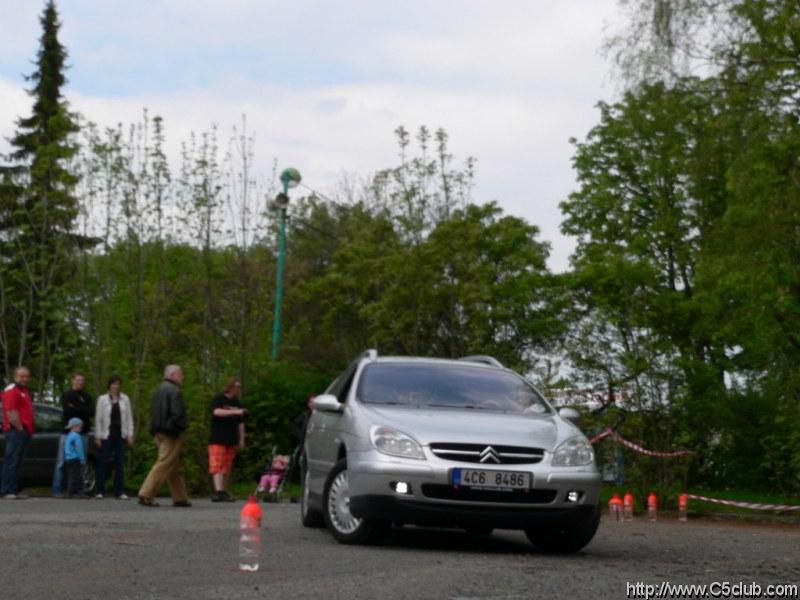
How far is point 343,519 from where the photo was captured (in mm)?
13719

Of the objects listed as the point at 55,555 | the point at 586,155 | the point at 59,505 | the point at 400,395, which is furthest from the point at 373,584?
the point at 586,155

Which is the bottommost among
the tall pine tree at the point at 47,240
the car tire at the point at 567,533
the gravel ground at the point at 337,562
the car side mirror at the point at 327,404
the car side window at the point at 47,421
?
the gravel ground at the point at 337,562

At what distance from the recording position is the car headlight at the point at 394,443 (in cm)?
1308

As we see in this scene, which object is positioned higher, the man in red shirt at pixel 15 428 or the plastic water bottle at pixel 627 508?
the man in red shirt at pixel 15 428

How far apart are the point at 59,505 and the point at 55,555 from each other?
399 inches

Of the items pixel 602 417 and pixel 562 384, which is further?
pixel 562 384

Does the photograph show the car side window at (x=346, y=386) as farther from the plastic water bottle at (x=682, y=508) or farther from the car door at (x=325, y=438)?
the plastic water bottle at (x=682, y=508)

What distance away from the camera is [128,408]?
2581cm

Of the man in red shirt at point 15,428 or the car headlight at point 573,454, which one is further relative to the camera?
the man in red shirt at point 15,428

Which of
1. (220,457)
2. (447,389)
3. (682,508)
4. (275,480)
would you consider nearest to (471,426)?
(447,389)

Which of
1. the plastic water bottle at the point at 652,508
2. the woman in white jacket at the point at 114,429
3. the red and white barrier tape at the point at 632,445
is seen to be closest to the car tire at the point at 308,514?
the plastic water bottle at the point at 652,508

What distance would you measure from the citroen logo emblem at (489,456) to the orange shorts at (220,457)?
1140cm

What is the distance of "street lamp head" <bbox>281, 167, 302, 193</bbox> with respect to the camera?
38.7 m

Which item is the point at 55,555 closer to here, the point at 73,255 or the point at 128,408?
the point at 128,408
